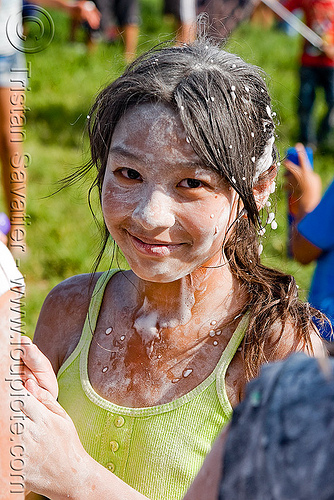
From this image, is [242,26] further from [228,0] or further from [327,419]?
[327,419]

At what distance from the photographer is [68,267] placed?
4246 mm

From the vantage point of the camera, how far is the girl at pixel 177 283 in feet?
4.97

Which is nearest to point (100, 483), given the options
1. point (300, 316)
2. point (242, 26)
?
point (300, 316)

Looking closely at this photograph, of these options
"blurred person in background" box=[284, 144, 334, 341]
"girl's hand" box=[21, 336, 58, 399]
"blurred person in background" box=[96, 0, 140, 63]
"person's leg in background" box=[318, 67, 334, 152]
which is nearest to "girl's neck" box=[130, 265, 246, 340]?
"girl's hand" box=[21, 336, 58, 399]

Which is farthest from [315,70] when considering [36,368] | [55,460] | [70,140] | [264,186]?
[55,460]

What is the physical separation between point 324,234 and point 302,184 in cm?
26

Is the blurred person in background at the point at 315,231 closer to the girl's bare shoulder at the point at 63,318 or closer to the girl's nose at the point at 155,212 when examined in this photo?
the girl's bare shoulder at the point at 63,318

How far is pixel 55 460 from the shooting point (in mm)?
1348

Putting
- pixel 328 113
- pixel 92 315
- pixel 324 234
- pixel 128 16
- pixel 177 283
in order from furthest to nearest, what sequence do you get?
pixel 128 16, pixel 328 113, pixel 324 234, pixel 92 315, pixel 177 283

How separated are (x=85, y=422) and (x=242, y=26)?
9972mm

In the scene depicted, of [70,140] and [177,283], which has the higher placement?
[177,283]

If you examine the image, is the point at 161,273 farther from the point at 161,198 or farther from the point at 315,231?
the point at 315,231

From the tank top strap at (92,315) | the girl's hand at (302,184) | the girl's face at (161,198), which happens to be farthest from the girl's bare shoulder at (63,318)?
the girl's hand at (302,184)

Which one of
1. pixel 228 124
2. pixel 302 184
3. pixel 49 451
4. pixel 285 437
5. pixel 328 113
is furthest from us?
pixel 328 113
